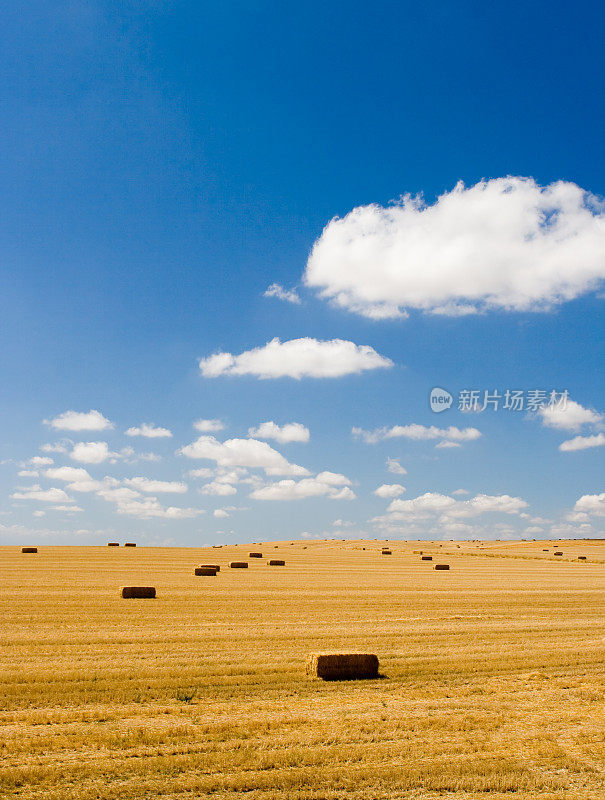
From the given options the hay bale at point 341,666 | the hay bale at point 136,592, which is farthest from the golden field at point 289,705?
the hay bale at point 136,592

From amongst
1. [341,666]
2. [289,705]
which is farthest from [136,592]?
[289,705]

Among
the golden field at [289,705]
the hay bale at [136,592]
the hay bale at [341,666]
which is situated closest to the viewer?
the golden field at [289,705]

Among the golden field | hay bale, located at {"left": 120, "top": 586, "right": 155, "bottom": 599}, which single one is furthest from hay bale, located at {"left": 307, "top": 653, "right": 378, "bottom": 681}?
hay bale, located at {"left": 120, "top": 586, "right": 155, "bottom": 599}

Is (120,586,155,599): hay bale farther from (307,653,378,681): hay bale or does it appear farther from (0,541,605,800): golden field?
(307,653,378,681): hay bale

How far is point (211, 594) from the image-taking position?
30.7 metres

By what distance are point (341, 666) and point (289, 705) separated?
8.47ft

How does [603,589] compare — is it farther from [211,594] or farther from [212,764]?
[212,764]

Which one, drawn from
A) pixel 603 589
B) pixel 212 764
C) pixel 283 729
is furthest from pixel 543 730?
pixel 603 589

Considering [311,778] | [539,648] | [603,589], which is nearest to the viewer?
[311,778]

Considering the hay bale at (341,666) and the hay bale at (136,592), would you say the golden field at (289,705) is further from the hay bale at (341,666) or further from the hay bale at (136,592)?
the hay bale at (136,592)

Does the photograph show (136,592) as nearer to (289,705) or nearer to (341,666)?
(341,666)

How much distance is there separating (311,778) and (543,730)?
4.83m

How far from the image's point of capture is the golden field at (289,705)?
9.26m

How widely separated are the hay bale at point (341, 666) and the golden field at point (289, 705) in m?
0.32
